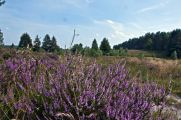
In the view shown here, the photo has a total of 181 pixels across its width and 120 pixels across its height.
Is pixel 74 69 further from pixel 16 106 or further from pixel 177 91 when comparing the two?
pixel 177 91

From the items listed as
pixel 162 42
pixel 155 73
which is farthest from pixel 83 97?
pixel 162 42

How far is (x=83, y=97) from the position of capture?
2.73 meters

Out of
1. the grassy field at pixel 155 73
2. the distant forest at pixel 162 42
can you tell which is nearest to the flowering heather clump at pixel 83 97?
the grassy field at pixel 155 73

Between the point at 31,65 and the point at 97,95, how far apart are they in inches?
64.7

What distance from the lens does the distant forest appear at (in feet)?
359

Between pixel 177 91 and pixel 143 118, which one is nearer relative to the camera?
pixel 143 118

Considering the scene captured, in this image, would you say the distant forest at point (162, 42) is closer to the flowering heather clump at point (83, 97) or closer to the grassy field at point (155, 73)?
the grassy field at point (155, 73)

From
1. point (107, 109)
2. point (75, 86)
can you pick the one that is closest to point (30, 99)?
point (75, 86)

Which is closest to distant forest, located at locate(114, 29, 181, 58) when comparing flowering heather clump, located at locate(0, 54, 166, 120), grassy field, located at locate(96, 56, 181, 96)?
grassy field, located at locate(96, 56, 181, 96)

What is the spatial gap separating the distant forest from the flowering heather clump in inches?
3815

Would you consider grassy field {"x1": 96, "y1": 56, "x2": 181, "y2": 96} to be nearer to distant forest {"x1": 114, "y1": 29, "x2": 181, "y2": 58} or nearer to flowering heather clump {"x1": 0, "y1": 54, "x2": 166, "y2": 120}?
flowering heather clump {"x1": 0, "y1": 54, "x2": 166, "y2": 120}

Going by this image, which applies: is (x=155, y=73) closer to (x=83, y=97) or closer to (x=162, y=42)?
(x=83, y=97)

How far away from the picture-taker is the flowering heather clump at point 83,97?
8.73 feet

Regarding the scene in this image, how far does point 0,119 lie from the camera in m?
3.04
